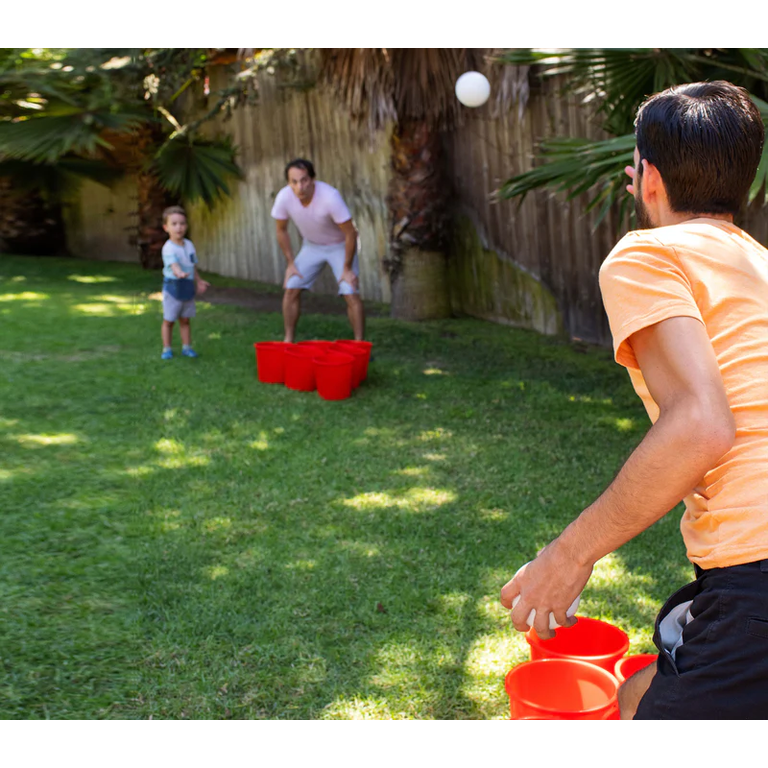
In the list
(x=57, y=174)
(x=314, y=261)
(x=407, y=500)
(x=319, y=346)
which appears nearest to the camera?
(x=407, y=500)

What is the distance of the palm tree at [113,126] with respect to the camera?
1110 cm

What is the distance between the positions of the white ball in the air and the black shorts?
714cm

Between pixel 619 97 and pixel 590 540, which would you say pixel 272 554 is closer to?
pixel 590 540

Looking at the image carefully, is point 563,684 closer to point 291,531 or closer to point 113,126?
point 291,531

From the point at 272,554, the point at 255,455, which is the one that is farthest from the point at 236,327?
the point at 272,554

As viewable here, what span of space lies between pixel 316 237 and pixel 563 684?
229 inches

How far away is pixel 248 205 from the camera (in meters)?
13.1

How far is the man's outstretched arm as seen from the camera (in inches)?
57.8

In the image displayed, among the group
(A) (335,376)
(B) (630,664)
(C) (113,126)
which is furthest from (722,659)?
(C) (113,126)

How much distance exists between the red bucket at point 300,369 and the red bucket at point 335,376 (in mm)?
124

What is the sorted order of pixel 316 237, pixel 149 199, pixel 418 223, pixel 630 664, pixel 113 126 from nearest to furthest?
pixel 630 664 → pixel 316 237 → pixel 418 223 → pixel 113 126 → pixel 149 199

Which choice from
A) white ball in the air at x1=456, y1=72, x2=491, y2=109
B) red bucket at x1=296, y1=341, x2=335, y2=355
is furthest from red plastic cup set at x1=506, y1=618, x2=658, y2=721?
white ball in the air at x1=456, y1=72, x2=491, y2=109

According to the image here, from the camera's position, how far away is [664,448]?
4.89 feet

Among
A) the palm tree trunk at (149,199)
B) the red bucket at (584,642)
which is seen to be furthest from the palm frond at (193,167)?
the red bucket at (584,642)
